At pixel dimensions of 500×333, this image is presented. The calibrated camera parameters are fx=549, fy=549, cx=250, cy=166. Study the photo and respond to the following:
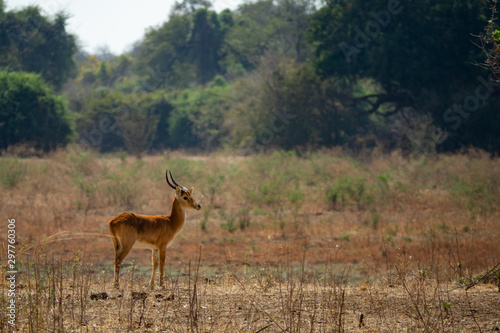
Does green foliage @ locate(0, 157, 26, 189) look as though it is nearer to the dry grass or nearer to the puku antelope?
the dry grass

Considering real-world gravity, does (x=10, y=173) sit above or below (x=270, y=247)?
above

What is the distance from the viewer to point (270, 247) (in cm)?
1120

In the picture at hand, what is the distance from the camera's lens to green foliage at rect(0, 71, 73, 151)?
32062 mm

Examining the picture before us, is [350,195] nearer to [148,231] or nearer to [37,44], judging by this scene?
[148,231]

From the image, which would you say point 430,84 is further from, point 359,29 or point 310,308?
point 310,308

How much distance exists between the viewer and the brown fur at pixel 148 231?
7094 millimetres

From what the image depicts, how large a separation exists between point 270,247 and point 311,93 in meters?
21.8

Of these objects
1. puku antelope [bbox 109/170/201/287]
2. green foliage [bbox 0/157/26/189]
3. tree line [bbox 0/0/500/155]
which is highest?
tree line [bbox 0/0/500/155]

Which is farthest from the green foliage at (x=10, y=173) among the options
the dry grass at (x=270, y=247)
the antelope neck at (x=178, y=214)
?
the antelope neck at (x=178, y=214)

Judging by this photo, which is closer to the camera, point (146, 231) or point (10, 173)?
point (146, 231)

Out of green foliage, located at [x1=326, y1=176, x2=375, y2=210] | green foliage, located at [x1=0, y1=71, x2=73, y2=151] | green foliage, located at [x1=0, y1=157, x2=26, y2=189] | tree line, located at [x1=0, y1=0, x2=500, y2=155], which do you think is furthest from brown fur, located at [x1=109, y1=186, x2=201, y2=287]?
green foliage, located at [x1=0, y1=71, x2=73, y2=151]

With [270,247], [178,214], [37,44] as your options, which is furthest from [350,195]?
[37,44]

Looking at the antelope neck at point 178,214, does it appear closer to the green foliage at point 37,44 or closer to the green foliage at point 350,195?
the green foliage at point 350,195

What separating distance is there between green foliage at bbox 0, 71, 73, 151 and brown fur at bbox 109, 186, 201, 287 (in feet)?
86.9
